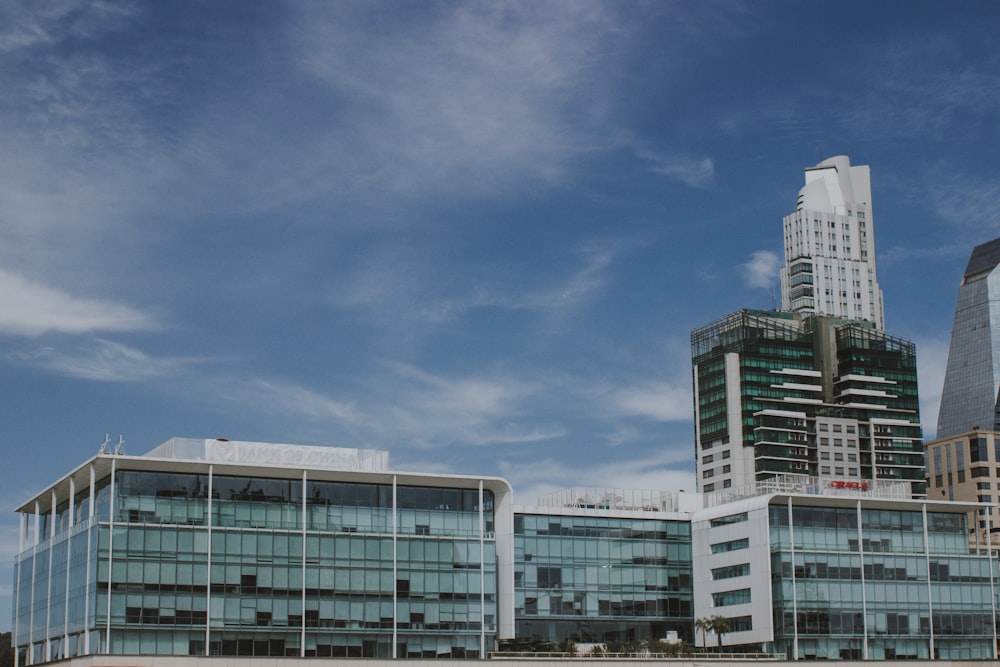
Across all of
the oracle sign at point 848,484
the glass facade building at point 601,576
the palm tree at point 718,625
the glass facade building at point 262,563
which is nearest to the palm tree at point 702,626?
the palm tree at point 718,625

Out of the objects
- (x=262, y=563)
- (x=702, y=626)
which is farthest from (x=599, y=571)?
(x=262, y=563)

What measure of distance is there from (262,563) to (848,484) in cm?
6753

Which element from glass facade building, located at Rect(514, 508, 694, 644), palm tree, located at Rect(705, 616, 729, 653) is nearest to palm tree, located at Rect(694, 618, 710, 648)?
palm tree, located at Rect(705, 616, 729, 653)

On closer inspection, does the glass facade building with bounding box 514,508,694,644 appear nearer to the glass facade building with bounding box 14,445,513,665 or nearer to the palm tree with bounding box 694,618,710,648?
the palm tree with bounding box 694,618,710,648

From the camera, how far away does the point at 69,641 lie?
11525 centimetres

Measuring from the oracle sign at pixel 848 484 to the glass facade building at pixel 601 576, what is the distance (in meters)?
16.8

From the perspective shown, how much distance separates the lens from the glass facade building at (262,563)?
111000 mm

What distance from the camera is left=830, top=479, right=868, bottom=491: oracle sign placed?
145250 millimetres

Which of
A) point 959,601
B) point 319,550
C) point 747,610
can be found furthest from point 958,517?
point 319,550

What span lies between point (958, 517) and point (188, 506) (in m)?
82.5

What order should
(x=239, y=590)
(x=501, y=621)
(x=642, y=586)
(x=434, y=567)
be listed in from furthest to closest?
(x=642, y=586)
(x=501, y=621)
(x=434, y=567)
(x=239, y=590)

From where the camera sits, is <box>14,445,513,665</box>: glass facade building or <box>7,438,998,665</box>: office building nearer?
<box>14,445,513,665</box>: glass facade building

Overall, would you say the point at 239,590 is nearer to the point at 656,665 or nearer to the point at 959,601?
the point at 656,665

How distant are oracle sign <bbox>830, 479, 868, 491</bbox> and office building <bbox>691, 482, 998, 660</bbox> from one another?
50 cm
